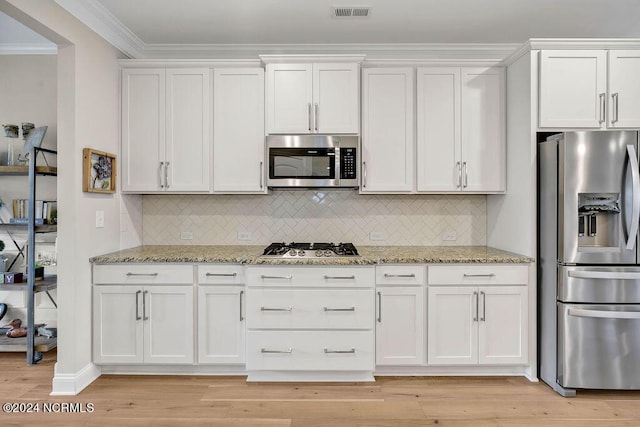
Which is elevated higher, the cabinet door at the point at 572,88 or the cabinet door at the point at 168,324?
the cabinet door at the point at 572,88

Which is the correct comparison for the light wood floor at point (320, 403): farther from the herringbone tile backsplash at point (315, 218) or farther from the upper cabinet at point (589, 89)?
the upper cabinet at point (589, 89)

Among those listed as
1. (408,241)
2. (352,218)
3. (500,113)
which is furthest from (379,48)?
(408,241)

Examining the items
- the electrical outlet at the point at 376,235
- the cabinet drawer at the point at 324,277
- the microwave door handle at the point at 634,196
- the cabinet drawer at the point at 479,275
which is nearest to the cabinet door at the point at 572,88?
the microwave door handle at the point at 634,196

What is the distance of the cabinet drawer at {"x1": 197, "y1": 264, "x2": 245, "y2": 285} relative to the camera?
9.16 ft

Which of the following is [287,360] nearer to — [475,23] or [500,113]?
[500,113]

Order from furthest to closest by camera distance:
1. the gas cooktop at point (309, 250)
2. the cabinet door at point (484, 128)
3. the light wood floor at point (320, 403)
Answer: the cabinet door at point (484, 128), the gas cooktop at point (309, 250), the light wood floor at point (320, 403)

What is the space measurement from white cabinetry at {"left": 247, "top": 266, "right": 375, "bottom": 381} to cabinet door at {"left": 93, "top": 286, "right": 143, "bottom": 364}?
87cm

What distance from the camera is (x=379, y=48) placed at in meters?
3.41

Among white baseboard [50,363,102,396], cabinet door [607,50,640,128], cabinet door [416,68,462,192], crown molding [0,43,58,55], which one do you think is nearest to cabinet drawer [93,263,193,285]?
white baseboard [50,363,102,396]

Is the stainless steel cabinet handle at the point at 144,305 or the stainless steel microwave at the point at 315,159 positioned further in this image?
the stainless steel microwave at the point at 315,159

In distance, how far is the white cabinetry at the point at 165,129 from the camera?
315cm

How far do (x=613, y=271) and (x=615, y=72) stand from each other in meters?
1.47

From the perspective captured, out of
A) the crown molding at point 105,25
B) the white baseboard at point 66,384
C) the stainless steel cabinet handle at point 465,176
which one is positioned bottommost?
the white baseboard at point 66,384

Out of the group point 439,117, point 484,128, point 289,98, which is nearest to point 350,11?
point 289,98
